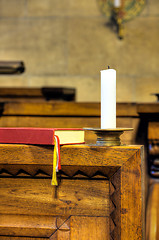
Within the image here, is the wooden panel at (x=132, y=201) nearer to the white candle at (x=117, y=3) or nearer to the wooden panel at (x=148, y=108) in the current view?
the wooden panel at (x=148, y=108)

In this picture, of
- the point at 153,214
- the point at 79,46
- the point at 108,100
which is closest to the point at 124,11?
the point at 79,46

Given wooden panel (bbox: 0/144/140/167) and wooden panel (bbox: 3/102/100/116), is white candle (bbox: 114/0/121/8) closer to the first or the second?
wooden panel (bbox: 3/102/100/116)

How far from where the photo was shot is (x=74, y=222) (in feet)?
2.04

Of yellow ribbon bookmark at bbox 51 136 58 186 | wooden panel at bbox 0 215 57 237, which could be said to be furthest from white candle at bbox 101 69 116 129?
wooden panel at bbox 0 215 57 237

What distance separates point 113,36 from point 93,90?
493 millimetres

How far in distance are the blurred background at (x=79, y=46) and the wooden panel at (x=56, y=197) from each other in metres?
1.81

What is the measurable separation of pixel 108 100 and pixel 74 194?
0.22m

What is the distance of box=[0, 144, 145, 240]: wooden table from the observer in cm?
59

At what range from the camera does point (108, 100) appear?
638 millimetres

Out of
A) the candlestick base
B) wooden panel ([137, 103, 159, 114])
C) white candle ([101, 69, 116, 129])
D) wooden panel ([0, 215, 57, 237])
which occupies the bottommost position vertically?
wooden panel ([0, 215, 57, 237])

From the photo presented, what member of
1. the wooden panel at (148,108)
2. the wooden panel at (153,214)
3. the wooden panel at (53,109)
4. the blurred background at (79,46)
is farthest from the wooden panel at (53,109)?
the blurred background at (79,46)

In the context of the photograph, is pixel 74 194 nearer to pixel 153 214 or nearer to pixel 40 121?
pixel 153 214

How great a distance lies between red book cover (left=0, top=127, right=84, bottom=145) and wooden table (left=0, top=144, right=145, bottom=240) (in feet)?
0.05

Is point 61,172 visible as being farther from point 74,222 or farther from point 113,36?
point 113,36
